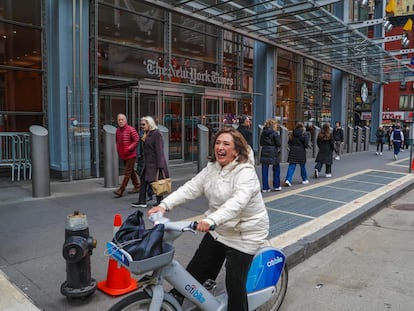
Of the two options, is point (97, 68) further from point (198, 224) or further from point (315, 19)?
point (198, 224)

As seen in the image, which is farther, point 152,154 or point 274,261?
point 152,154

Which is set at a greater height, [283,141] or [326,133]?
[326,133]

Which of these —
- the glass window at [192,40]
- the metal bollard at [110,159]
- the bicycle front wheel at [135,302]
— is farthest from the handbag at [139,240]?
the glass window at [192,40]

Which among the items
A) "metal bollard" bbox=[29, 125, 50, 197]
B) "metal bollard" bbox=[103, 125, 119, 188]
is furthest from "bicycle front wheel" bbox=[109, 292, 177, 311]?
"metal bollard" bbox=[103, 125, 119, 188]

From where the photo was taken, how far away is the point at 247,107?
16.5m

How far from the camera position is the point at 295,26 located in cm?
1295

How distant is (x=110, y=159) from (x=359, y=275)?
5.90m

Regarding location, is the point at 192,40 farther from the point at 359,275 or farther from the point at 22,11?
the point at 359,275

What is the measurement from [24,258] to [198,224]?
2.94 metres

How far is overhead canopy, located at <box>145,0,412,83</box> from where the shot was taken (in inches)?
407

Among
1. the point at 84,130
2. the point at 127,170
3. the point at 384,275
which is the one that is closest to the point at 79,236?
the point at 384,275

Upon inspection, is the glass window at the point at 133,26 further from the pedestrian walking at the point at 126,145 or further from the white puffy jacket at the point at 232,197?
the white puffy jacket at the point at 232,197

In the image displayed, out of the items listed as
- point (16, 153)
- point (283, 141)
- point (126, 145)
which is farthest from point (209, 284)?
point (283, 141)

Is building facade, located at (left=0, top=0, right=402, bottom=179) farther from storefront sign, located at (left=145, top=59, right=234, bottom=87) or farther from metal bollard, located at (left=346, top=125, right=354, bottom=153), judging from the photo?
metal bollard, located at (left=346, top=125, right=354, bottom=153)
